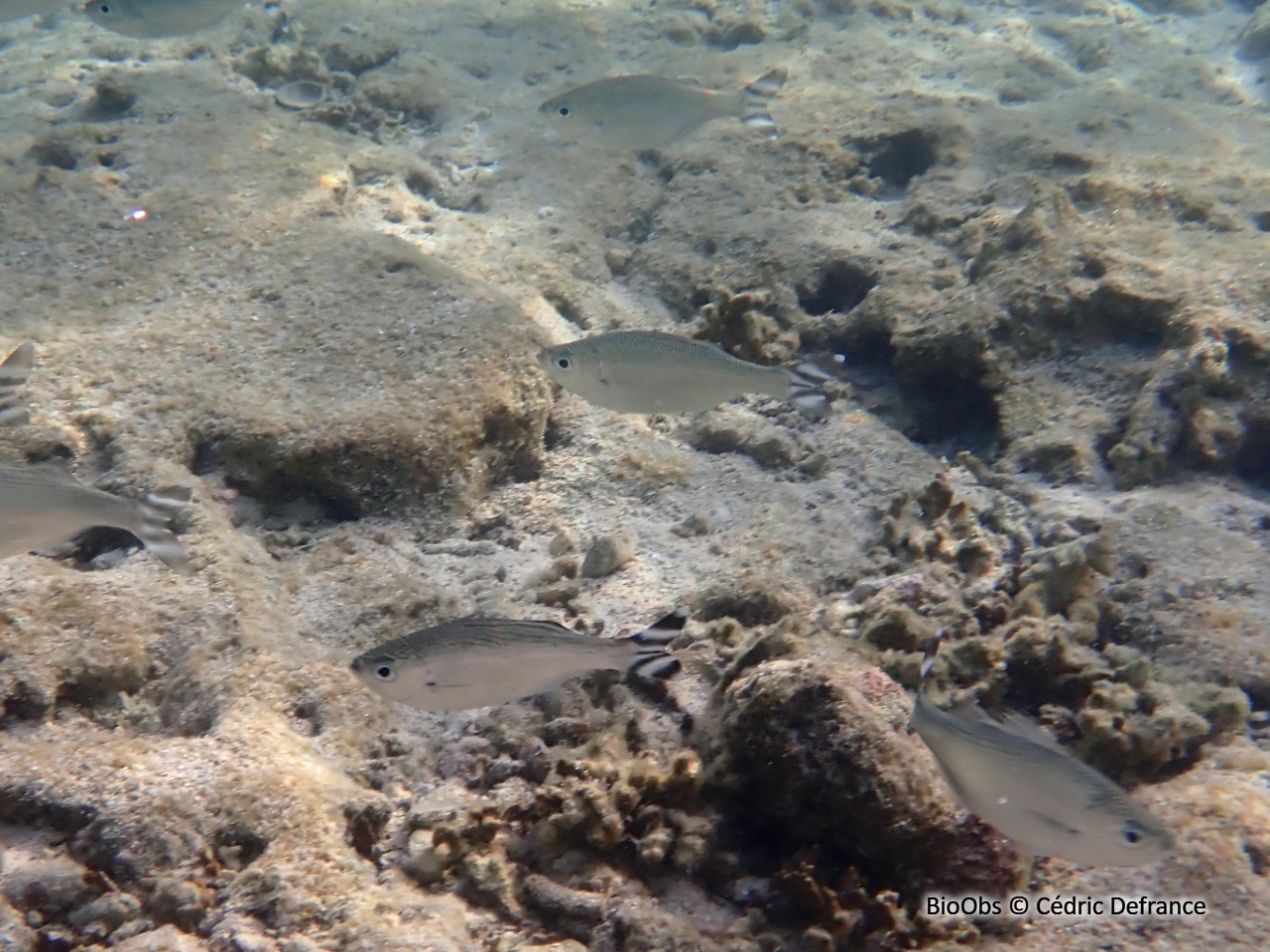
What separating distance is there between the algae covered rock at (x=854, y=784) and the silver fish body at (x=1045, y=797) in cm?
35

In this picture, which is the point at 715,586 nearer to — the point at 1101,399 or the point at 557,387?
the point at 557,387

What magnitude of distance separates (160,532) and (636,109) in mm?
3842

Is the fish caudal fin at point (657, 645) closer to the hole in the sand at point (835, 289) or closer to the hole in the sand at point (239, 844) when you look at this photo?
the hole in the sand at point (239, 844)

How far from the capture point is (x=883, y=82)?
762 centimetres

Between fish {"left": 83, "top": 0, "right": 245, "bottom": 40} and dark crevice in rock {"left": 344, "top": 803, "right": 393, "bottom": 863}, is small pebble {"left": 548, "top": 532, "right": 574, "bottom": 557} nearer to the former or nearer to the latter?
dark crevice in rock {"left": 344, "top": 803, "right": 393, "bottom": 863}

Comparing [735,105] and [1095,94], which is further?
[1095,94]

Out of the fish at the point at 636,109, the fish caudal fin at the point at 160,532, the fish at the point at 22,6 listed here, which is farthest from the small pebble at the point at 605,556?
the fish at the point at 22,6

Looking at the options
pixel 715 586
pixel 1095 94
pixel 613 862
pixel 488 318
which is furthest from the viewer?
pixel 1095 94

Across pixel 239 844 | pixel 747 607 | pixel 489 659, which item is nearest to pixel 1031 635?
pixel 747 607

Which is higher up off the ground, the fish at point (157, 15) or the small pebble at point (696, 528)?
the fish at point (157, 15)

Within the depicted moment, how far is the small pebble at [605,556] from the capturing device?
11.5 feet

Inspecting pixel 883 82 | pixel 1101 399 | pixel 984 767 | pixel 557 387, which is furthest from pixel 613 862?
pixel 883 82

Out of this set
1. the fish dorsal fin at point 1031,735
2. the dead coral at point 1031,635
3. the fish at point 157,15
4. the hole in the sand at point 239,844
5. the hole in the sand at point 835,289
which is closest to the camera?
the fish dorsal fin at point 1031,735

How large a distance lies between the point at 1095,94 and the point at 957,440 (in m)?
Answer: 5.15
